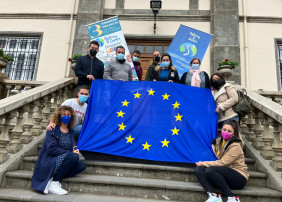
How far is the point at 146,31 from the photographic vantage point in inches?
328

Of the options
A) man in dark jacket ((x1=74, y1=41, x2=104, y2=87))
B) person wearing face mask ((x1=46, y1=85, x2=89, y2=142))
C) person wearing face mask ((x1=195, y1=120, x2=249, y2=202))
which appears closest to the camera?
person wearing face mask ((x1=195, y1=120, x2=249, y2=202))

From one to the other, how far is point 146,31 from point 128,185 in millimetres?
6760

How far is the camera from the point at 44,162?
2.74 metres

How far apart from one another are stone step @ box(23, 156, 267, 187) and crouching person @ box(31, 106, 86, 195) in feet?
0.93

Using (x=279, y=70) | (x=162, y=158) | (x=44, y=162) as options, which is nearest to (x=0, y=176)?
(x=44, y=162)

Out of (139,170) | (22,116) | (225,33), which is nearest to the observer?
(139,170)

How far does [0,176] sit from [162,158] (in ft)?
7.47

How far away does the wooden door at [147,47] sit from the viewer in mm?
8273

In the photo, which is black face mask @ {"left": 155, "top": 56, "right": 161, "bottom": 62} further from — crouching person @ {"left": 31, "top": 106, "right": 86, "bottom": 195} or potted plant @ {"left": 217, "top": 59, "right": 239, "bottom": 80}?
crouching person @ {"left": 31, "top": 106, "right": 86, "bottom": 195}

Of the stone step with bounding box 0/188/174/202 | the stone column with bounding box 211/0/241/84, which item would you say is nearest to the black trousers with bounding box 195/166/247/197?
the stone step with bounding box 0/188/174/202

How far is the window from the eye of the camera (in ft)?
28.2

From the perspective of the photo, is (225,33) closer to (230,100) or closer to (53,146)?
(230,100)

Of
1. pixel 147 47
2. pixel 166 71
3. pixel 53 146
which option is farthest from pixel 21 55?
pixel 53 146

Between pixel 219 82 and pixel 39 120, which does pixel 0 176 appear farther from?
pixel 219 82
